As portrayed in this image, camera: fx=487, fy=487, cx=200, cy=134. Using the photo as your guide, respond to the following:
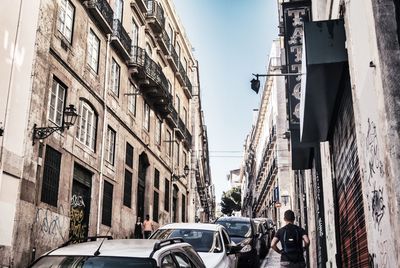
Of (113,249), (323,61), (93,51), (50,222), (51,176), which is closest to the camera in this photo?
(113,249)

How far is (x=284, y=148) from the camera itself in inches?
1444

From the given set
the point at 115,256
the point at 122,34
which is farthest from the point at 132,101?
the point at 115,256

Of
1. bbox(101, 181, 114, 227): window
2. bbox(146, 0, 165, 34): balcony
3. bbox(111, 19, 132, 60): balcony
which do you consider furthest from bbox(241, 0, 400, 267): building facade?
bbox(146, 0, 165, 34): balcony

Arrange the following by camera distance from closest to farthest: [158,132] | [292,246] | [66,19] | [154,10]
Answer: [292,246] < [66,19] < [154,10] < [158,132]

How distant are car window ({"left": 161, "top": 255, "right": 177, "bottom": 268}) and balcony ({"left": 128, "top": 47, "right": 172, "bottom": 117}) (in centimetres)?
1853

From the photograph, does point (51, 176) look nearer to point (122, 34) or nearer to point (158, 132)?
point (122, 34)

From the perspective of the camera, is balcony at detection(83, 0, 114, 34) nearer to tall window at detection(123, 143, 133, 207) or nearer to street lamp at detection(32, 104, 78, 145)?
tall window at detection(123, 143, 133, 207)

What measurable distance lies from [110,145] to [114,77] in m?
3.12

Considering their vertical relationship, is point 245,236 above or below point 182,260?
above

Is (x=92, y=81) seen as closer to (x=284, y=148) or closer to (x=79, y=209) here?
(x=79, y=209)

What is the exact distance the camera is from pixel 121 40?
72.0 feet

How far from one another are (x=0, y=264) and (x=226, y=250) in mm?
5891

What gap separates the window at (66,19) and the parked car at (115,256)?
1222cm

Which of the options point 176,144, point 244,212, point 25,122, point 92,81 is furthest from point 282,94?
point 244,212
